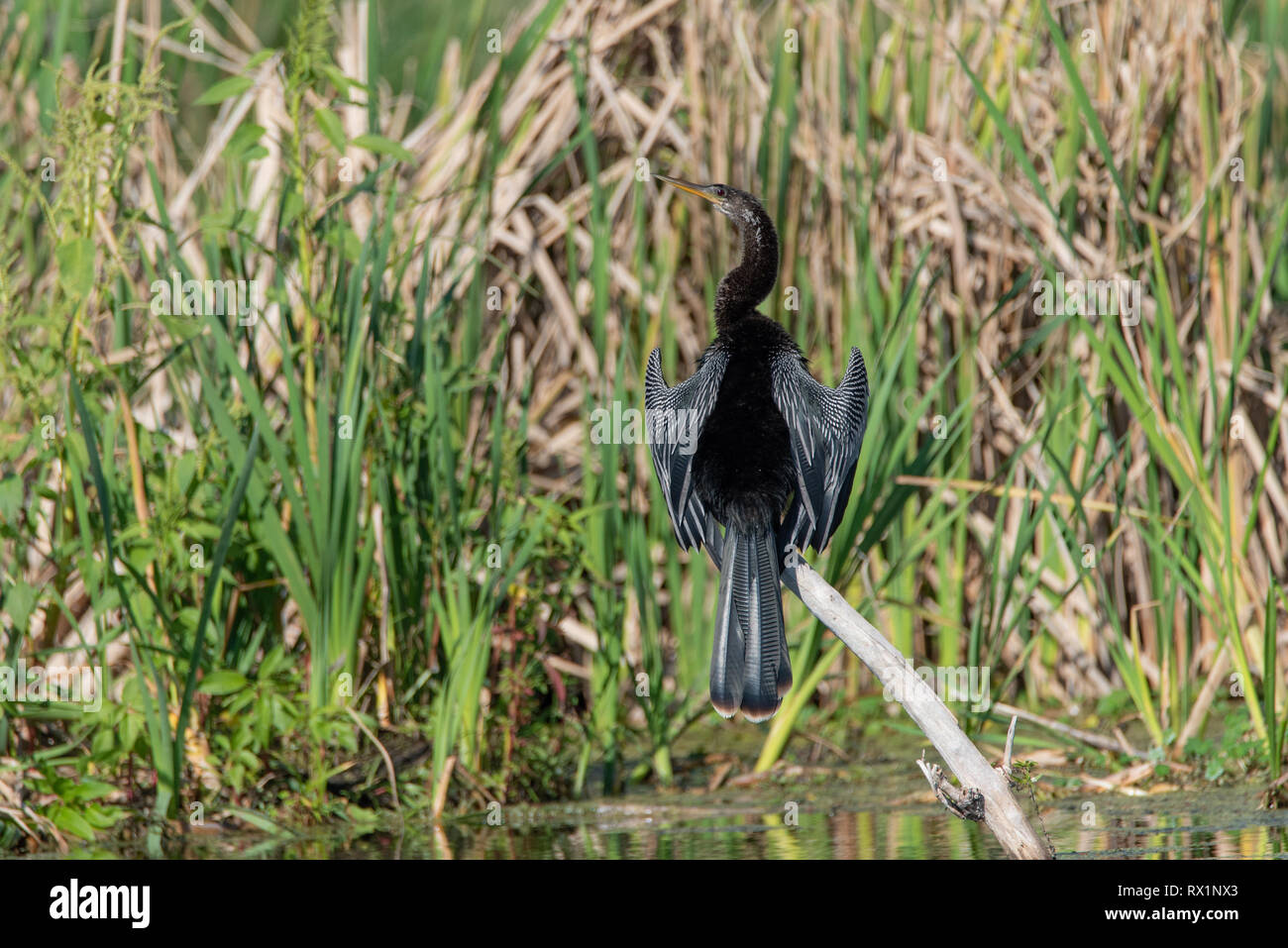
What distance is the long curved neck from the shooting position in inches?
118

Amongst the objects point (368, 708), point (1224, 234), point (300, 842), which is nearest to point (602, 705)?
point (368, 708)

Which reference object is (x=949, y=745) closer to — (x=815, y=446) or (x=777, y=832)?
(x=815, y=446)

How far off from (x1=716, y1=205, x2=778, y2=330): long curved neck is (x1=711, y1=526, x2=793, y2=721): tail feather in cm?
59

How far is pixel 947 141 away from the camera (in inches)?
201

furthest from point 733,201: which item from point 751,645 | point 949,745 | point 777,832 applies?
point 777,832

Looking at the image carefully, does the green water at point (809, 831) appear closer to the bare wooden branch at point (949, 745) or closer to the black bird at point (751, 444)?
the bare wooden branch at point (949, 745)

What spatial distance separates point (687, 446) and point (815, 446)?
267 mm

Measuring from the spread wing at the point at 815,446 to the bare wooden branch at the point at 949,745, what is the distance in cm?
37

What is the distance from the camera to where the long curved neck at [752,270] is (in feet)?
9.82

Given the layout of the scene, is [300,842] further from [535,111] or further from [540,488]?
[535,111]

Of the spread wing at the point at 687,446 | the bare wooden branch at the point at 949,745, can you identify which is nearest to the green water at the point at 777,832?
the bare wooden branch at the point at 949,745

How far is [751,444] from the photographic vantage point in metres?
2.88

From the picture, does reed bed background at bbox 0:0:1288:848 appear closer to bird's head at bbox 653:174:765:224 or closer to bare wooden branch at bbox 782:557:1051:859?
bird's head at bbox 653:174:765:224
